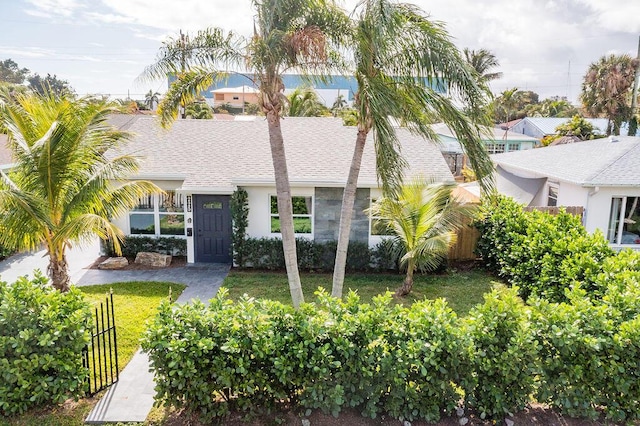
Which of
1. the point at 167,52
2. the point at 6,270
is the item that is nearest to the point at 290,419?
the point at 167,52

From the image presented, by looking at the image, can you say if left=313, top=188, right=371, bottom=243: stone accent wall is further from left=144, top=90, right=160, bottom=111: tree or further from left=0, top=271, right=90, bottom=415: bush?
left=0, top=271, right=90, bottom=415: bush

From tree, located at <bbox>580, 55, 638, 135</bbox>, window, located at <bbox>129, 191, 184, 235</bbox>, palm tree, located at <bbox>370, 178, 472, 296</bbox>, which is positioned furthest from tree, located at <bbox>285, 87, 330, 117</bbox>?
tree, located at <bbox>580, 55, 638, 135</bbox>

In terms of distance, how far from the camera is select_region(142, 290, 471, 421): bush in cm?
565

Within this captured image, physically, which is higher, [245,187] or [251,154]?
[251,154]

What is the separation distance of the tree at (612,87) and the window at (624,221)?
22028 millimetres

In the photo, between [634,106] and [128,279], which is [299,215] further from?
[634,106]

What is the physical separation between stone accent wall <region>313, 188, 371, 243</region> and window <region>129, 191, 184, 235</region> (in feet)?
15.8

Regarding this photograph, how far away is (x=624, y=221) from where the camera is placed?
15.0m

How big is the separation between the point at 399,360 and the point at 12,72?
117430 millimetres

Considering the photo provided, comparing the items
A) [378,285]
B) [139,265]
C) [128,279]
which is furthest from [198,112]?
[378,285]

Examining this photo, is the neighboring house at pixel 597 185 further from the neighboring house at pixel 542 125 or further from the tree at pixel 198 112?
the tree at pixel 198 112

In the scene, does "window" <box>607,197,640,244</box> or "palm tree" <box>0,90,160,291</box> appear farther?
"window" <box>607,197,640,244</box>

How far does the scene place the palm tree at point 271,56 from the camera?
23.9ft

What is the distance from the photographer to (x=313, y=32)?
7332 millimetres
